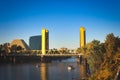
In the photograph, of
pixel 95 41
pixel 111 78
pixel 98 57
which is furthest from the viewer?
pixel 95 41

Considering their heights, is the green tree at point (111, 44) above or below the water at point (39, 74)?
above

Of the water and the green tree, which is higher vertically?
the green tree

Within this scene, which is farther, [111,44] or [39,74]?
[39,74]

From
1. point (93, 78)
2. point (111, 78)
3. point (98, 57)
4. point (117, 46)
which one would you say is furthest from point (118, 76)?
point (98, 57)

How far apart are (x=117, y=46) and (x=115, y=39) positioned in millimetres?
1444

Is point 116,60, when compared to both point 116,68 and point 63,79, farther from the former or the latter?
point 63,79

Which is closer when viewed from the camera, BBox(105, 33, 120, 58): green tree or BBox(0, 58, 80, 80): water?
BBox(105, 33, 120, 58): green tree

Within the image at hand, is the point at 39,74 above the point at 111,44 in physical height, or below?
below

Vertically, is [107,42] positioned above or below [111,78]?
above

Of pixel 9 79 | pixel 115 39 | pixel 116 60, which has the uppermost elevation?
pixel 115 39

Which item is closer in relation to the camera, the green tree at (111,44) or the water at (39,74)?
the green tree at (111,44)

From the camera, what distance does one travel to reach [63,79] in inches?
3302

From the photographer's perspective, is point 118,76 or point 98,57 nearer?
point 118,76

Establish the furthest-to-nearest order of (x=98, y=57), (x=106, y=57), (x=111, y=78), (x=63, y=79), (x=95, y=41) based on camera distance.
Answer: (x=95, y=41)
(x=63, y=79)
(x=98, y=57)
(x=106, y=57)
(x=111, y=78)
